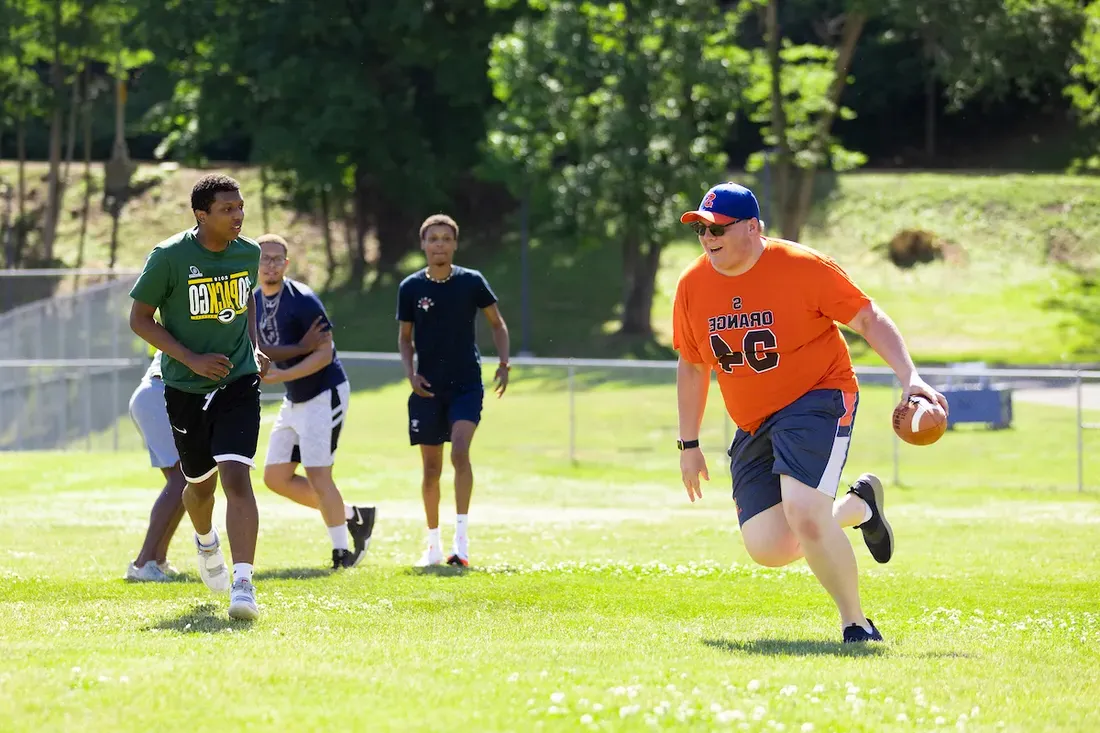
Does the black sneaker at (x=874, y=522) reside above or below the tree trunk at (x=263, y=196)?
→ below

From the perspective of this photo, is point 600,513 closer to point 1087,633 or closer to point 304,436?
point 304,436

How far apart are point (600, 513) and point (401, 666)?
10.3 m

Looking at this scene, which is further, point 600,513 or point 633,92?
point 633,92

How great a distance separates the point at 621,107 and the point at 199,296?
33453 millimetres

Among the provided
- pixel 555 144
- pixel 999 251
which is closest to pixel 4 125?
pixel 555 144

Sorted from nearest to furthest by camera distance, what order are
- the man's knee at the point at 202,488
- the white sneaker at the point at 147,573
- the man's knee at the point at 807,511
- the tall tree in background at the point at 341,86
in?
1. the man's knee at the point at 807,511
2. the man's knee at the point at 202,488
3. the white sneaker at the point at 147,573
4. the tall tree in background at the point at 341,86

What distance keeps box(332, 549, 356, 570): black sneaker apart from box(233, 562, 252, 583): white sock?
2813mm

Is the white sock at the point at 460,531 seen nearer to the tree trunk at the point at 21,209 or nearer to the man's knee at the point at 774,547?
the man's knee at the point at 774,547

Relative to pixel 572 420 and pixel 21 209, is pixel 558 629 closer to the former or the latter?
pixel 572 420

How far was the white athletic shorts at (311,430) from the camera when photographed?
1107 cm

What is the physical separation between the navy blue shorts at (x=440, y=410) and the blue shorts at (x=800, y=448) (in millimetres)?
3895

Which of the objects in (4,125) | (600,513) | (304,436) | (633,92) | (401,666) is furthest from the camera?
(4,125)

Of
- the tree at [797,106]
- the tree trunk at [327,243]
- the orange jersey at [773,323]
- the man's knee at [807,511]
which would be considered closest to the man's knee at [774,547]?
the man's knee at [807,511]

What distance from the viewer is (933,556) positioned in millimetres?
12273
